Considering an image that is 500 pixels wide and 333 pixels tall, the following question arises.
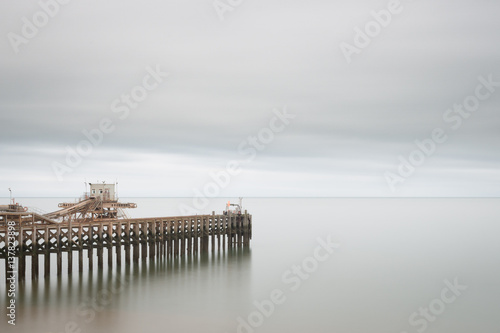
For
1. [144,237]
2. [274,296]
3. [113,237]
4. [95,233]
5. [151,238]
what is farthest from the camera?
[151,238]

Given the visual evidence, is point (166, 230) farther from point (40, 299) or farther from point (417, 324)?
point (417, 324)

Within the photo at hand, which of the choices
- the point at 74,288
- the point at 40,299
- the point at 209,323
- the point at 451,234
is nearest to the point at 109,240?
the point at 74,288

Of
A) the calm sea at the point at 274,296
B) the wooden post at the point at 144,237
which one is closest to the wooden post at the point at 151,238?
the wooden post at the point at 144,237

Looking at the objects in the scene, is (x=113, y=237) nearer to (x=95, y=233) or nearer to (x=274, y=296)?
(x=95, y=233)

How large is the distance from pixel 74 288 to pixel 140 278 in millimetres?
6003

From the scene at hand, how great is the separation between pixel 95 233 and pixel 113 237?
2.21 m

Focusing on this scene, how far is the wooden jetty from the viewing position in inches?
1487

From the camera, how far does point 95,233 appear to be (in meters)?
42.9

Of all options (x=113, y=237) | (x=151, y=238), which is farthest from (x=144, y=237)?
(x=113, y=237)

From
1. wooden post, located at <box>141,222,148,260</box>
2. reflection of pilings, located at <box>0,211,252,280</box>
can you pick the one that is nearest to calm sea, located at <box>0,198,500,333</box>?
reflection of pilings, located at <box>0,211,252,280</box>

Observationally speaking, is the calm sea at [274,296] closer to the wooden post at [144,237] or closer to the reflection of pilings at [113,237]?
the reflection of pilings at [113,237]

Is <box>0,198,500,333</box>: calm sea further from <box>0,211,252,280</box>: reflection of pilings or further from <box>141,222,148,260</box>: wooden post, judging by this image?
<box>141,222,148,260</box>: wooden post

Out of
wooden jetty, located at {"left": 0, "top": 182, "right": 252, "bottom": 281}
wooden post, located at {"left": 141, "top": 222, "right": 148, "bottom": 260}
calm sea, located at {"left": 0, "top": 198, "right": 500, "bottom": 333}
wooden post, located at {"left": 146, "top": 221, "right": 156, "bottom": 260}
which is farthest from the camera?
wooden post, located at {"left": 146, "top": 221, "right": 156, "bottom": 260}

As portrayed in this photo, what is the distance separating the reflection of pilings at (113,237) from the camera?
124ft
